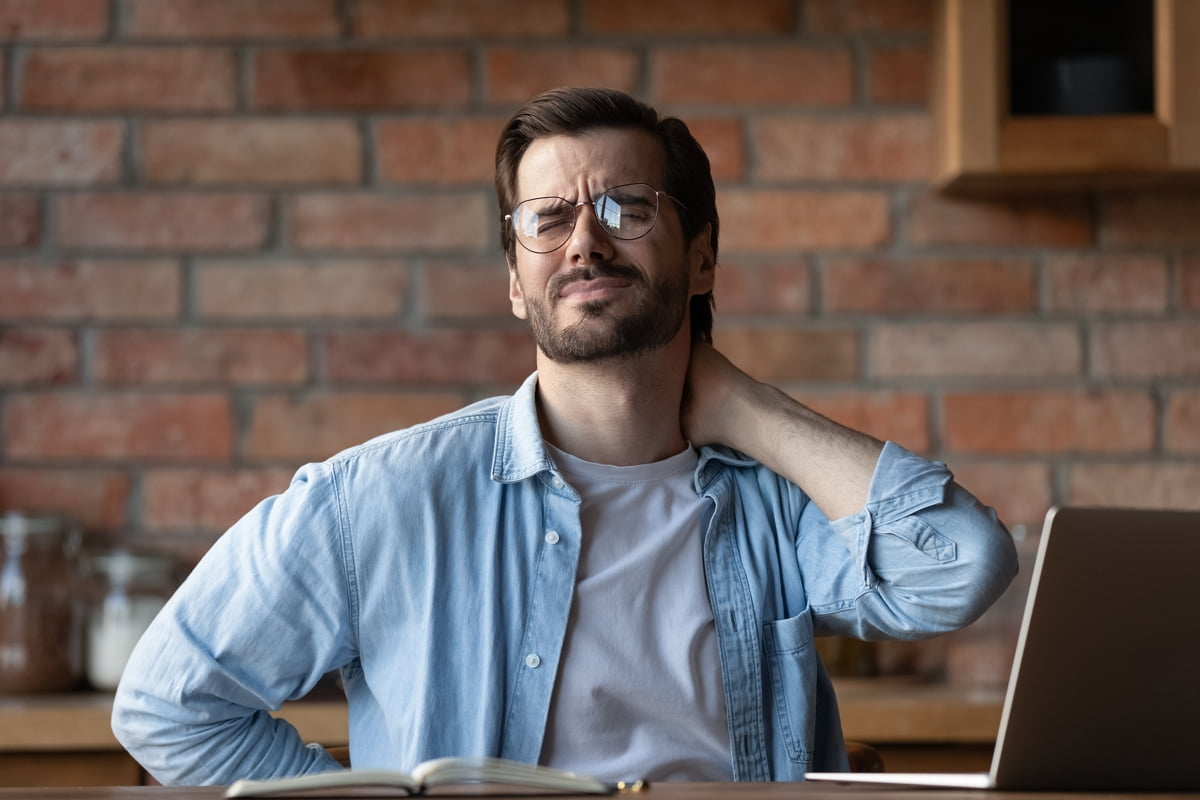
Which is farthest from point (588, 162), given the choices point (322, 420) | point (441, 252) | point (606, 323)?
point (322, 420)

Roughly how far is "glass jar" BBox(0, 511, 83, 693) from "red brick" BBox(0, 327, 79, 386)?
0.24 m

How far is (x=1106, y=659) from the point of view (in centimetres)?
92

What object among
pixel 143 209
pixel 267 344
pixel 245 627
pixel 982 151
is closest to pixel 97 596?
pixel 267 344

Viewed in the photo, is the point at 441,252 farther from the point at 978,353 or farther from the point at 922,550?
the point at 922,550

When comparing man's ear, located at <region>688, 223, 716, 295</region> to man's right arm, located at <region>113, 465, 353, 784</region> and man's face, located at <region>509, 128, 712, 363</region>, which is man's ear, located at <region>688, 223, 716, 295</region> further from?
man's right arm, located at <region>113, 465, 353, 784</region>

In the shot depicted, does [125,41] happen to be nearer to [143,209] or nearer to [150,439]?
[143,209]

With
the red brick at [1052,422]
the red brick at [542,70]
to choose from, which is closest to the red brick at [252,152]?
the red brick at [542,70]

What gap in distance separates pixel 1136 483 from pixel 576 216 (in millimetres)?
1199

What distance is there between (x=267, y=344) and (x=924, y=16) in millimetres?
1166

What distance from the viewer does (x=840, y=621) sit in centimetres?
144

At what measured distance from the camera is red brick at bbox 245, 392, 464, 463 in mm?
2172

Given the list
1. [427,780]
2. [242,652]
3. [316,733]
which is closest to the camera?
[427,780]

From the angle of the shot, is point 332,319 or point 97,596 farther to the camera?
point 332,319

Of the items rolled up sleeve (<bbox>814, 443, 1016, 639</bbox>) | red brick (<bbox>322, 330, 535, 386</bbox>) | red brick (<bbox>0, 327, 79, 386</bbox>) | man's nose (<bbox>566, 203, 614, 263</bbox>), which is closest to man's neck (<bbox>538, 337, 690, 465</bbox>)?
man's nose (<bbox>566, 203, 614, 263</bbox>)
